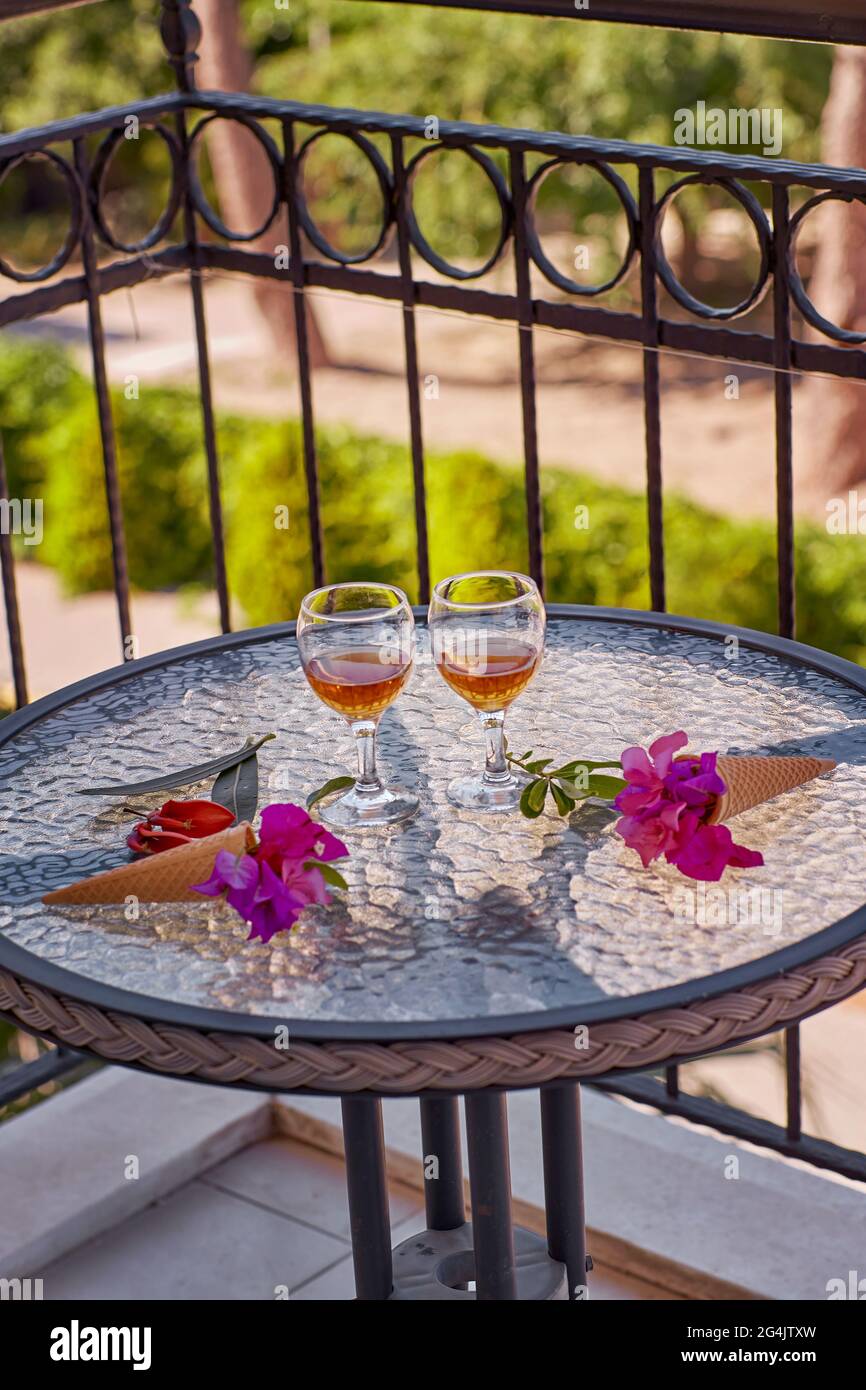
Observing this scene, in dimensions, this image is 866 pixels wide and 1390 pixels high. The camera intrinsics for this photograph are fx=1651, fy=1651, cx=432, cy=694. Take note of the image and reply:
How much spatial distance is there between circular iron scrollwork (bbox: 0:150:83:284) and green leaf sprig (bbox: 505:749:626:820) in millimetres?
1048

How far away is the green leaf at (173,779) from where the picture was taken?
1.45 metres

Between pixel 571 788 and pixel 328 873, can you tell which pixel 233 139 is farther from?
pixel 328 873

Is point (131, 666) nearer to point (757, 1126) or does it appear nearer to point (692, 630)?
point (692, 630)

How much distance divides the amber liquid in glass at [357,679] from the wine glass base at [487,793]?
0.11m

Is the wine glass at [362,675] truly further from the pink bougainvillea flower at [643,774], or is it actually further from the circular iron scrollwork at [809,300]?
the circular iron scrollwork at [809,300]

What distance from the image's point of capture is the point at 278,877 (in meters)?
1.20

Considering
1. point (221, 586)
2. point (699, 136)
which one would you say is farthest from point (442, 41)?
point (221, 586)

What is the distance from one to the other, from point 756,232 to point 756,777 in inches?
28.1

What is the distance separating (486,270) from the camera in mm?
1938

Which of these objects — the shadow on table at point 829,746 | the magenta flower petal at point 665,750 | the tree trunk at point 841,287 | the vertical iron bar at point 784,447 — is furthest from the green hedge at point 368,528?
the magenta flower petal at point 665,750

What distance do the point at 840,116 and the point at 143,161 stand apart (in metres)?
9.97

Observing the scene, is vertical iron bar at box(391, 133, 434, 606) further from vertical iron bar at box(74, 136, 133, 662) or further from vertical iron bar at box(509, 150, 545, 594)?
vertical iron bar at box(74, 136, 133, 662)

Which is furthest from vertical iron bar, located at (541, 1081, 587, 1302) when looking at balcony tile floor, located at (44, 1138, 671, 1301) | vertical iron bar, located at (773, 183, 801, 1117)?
balcony tile floor, located at (44, 1138, 671, 1301)
